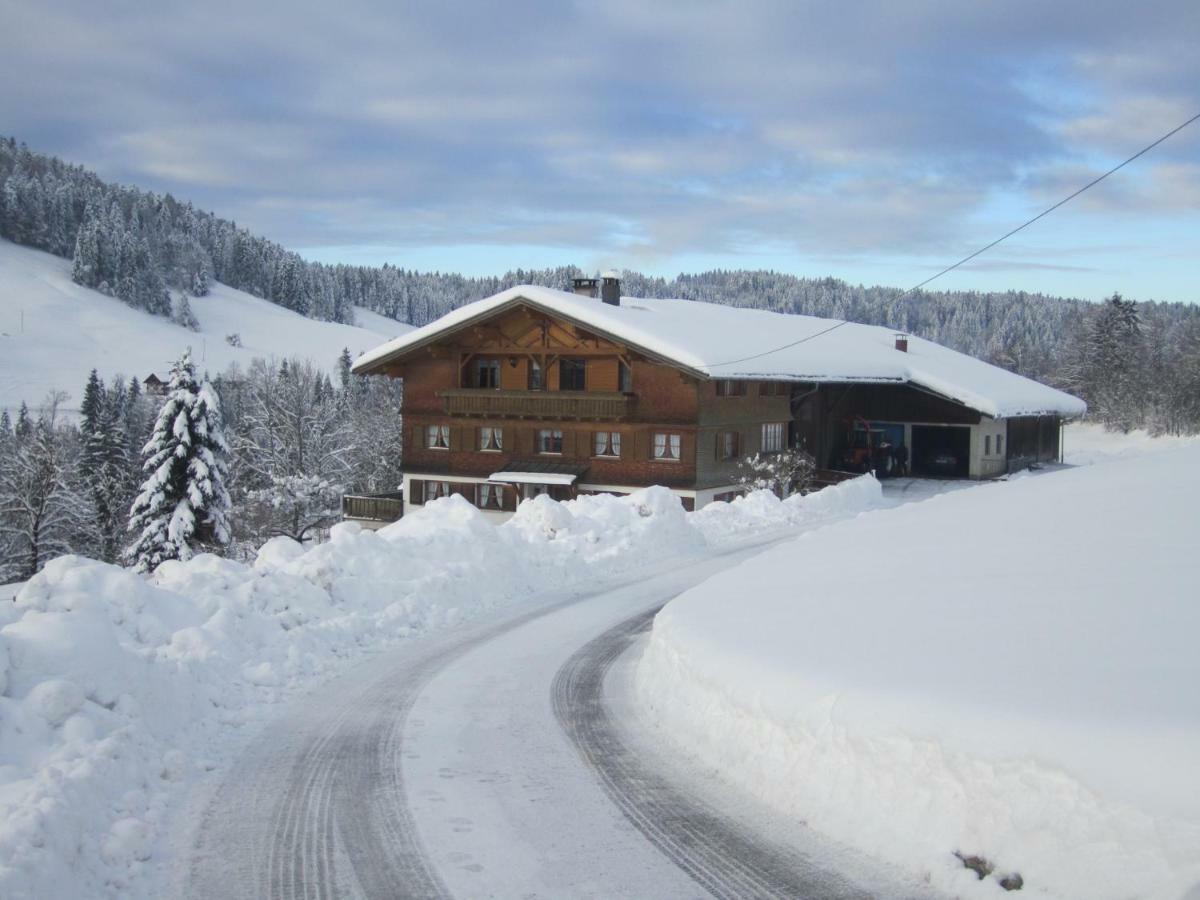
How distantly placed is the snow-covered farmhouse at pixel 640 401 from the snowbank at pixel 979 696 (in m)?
21.8

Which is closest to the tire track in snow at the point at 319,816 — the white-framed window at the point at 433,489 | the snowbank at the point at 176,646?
the snowbank at the point at 176,646

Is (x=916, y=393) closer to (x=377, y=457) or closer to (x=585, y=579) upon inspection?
(x=585, y=579)

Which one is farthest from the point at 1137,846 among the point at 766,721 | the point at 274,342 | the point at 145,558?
the point at 274,342

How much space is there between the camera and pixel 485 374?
3953 centimetres

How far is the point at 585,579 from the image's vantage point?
18.9m

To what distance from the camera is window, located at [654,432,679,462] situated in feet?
117

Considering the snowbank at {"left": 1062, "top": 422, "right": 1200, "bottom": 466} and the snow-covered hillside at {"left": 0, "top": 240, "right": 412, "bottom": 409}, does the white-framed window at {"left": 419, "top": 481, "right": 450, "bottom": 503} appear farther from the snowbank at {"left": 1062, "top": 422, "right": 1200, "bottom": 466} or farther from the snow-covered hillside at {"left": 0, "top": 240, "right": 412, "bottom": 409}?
the snow-covered hillside at {"left": 0, "top": 240, "right": 412, "bottom": 409}

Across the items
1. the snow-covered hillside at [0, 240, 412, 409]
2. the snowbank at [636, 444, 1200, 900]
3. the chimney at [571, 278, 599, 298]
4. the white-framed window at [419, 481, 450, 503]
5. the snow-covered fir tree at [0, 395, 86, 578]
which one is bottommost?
the snow-covered fir tree at [0, 395, 86, 578]

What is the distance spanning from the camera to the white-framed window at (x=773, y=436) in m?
40.6

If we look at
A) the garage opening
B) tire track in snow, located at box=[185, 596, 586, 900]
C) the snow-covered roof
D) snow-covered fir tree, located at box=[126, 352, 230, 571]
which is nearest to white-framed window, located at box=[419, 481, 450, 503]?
the snow-covered roof

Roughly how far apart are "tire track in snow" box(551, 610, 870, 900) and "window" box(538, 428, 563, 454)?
89.9 feet

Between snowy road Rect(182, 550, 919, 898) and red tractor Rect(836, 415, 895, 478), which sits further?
red tractor Rect(836, 415, 895, 478)

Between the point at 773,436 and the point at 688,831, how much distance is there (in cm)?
3522

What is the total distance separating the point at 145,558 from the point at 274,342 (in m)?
127
